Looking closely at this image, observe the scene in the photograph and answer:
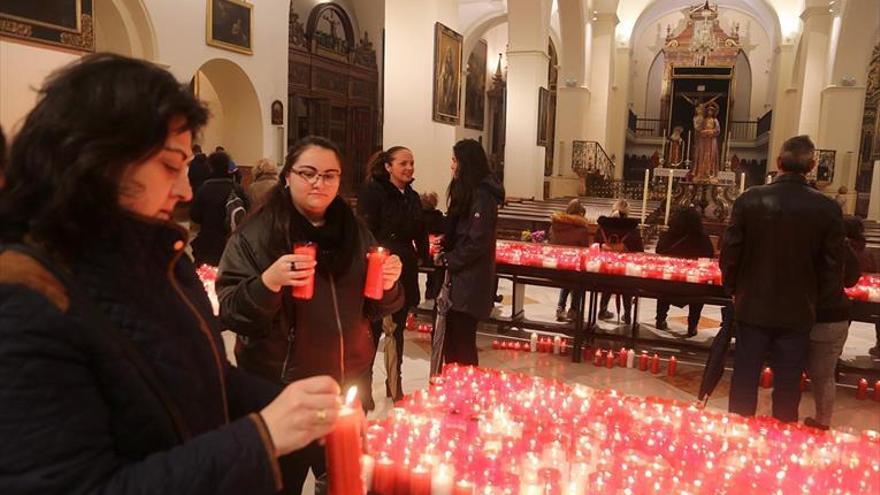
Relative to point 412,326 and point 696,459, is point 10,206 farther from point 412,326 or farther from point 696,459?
point 412,326

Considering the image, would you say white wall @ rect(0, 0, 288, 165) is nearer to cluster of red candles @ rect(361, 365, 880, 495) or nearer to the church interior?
the church interior

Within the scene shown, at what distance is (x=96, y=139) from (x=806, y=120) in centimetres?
1936

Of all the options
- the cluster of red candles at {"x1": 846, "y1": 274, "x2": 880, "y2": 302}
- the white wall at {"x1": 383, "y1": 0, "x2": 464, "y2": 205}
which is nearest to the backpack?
the white wall at {"x1": 383, "y1": 0, "x2": 464, "y2": 205}

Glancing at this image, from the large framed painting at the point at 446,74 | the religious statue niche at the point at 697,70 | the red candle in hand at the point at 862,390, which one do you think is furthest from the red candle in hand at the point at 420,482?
the religious statue niche at the point at 697,70

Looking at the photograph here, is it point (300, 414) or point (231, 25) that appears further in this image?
point (231, 25)

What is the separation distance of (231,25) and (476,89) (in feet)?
46.2

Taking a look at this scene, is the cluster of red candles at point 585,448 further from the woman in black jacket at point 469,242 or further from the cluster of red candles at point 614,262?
the cluster of red candles at point 614,262

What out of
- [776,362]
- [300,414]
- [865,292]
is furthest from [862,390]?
[300,414]

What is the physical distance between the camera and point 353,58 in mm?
18406

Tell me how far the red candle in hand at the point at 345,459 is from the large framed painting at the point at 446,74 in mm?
6839

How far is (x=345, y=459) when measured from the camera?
1.34 m

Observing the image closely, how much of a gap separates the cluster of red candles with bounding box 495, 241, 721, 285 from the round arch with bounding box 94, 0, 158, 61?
22.9 ft

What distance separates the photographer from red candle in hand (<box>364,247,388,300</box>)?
2.37 metres

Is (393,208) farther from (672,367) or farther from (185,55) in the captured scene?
(185,55)
